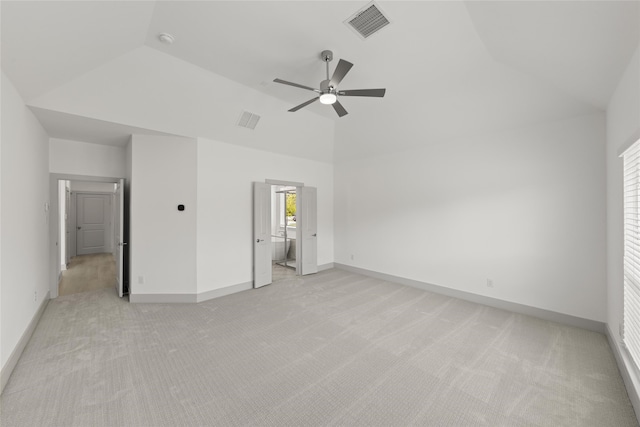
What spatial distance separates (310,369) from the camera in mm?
2445

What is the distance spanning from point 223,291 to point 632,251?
16.9 ft

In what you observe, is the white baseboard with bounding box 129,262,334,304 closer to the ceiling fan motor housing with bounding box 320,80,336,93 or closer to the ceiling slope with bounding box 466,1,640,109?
the ceiling fan motor housing with bounding box 320,80,336,93

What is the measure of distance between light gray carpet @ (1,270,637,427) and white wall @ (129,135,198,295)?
20.4 inches

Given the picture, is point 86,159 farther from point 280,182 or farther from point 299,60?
point 299,60

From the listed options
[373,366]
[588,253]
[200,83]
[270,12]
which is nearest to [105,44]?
[200,83]

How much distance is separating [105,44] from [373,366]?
13.6 ft

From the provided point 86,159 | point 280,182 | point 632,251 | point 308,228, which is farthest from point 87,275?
point 632,251

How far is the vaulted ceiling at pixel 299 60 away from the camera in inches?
81.4

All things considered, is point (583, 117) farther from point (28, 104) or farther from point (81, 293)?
point (81, 293)

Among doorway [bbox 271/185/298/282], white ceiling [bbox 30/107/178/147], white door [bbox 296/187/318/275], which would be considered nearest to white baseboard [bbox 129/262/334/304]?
doorway [bbox 271/185/298/282]

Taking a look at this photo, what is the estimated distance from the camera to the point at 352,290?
485 centimetres

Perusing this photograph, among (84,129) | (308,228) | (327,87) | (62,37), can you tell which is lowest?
(308,228)

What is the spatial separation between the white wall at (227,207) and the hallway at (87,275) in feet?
7.71

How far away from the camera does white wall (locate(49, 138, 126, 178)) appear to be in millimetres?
4309
